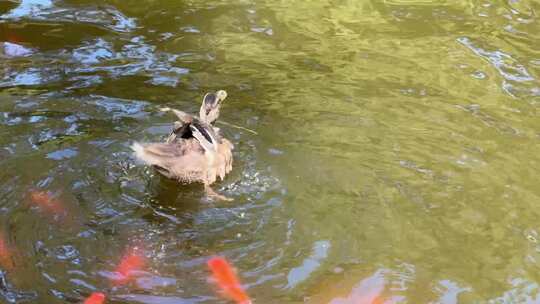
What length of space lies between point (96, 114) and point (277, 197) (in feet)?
6.33


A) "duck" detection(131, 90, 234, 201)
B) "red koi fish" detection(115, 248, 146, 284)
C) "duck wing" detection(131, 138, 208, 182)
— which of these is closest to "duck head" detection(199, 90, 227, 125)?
"duck" detection(131, 90, 234, 201)

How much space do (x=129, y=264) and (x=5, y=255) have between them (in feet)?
2.49

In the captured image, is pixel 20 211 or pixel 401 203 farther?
pixel 401 203

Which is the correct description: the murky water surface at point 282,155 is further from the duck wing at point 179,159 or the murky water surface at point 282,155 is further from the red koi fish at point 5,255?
the duck wing at point 179,159

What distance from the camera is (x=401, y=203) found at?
522 centimetres

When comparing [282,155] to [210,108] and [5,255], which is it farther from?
[5,255]

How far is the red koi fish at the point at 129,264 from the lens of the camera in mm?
4355

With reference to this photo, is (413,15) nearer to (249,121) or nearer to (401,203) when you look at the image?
(249,121)

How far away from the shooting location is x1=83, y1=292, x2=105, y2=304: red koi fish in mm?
4152

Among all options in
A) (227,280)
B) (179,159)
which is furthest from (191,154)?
(227,280)

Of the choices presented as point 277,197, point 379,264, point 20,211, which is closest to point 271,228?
point 277,197

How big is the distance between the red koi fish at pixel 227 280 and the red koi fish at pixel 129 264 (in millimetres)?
418

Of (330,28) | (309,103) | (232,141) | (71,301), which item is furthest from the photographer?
(330,28)

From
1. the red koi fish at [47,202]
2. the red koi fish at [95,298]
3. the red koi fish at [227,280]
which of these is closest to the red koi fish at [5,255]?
the red koi fish at [47,202]
